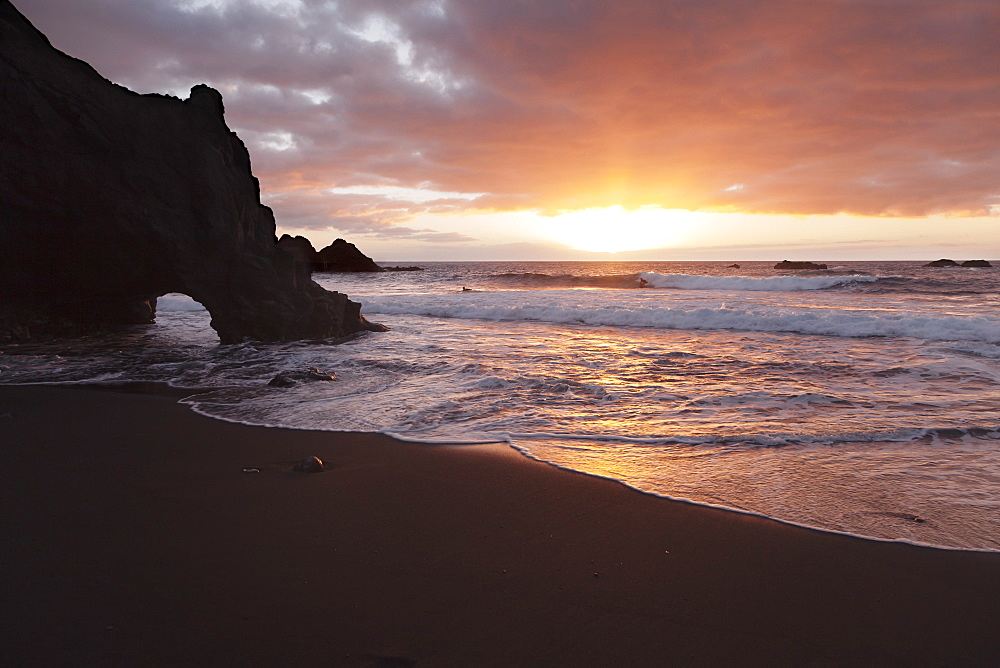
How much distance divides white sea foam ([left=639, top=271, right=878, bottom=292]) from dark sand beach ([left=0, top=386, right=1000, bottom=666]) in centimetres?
3085

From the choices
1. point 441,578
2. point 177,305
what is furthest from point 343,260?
point 441,578

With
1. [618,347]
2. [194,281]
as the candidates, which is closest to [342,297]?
[194,281]

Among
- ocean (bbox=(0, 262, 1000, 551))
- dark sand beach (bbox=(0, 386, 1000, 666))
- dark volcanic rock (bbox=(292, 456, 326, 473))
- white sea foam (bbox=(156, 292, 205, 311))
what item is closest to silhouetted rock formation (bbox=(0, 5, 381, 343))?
ocean (bbox=(0, 262, 1000, 551))

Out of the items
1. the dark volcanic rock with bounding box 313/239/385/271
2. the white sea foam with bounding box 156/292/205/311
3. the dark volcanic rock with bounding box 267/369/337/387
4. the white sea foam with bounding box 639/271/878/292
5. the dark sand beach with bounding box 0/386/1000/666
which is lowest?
the dark sand beach with bounding box 0/386/1000/666

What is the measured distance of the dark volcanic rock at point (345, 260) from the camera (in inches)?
2680

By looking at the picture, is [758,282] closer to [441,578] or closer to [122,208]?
[122,208]

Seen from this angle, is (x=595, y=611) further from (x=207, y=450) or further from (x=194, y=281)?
(x=194, y=281)

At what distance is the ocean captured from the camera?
150 inches

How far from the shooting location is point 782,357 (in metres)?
Answer: 9.88

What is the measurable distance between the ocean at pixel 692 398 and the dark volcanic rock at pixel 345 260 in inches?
2189

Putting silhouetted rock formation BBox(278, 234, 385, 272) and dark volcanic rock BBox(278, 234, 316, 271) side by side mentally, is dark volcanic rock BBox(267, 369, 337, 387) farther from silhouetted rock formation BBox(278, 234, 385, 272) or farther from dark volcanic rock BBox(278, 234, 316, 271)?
silhouetted rock formation BBox(278, 234, 385, 272)

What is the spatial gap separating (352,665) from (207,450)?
10.9 ft

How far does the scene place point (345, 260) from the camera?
2692 inches

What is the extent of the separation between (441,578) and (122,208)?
1117 centimetres
